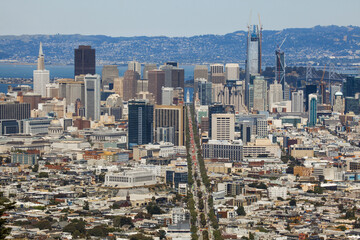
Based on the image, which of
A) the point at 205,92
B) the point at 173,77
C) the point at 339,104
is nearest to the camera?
the point at 339,104

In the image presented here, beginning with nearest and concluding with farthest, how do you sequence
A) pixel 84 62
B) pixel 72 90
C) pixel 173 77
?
pixel 72 90 < pixel 173 77 < pixel 84 62

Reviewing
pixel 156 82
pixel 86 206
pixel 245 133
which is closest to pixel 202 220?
pixel 86 206

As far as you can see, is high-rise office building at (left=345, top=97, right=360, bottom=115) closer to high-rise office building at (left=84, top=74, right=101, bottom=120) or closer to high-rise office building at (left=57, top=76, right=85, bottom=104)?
high-rise office building at (left=84, top=74, right=101, bottom=120)

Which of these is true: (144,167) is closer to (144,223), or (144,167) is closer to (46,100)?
(144,223)

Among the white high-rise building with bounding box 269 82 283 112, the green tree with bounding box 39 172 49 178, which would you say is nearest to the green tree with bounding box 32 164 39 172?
the green tree with bounding box 39 172 49 178

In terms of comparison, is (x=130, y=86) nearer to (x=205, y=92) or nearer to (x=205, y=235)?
(x=205, y=92)
